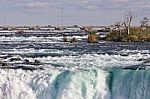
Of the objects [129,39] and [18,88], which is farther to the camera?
[129,39]

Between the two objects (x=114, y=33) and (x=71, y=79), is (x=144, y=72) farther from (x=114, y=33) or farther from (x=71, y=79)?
(x=114, y=33)

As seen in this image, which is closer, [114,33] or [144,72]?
[144,72]

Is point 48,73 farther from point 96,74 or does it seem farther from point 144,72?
point 144,72

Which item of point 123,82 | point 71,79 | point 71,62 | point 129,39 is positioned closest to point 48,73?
point 71,79

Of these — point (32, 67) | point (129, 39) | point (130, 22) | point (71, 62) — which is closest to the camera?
point (32, 67)

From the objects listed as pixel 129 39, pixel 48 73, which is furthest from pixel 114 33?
pixel 48 73

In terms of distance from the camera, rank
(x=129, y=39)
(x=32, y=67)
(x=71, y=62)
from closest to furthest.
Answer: (x=32, y=67) < (x=71, y=62) < (x=129, y=39)

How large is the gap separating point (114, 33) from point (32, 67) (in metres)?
47.6

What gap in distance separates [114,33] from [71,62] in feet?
143

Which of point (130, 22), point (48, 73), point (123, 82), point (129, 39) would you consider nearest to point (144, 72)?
point (123, 82)

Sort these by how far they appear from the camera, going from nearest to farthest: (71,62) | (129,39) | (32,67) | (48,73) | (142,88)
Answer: (142,88) < (48,73) < (32,67) < (71,62) < (129,39)

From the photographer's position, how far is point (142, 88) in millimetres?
27109

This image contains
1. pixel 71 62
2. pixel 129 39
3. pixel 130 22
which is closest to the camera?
pixel 71 62

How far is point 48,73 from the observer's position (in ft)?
96.4
